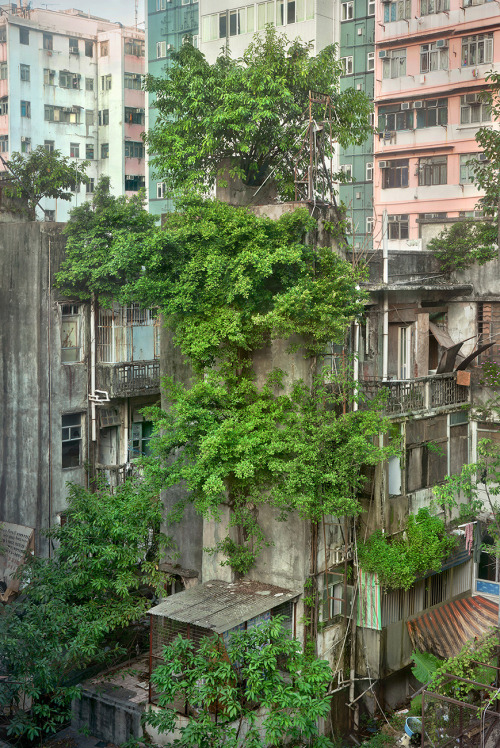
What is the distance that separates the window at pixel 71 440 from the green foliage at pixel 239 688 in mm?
8408

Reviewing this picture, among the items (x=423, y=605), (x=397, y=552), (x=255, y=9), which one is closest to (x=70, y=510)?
(x=397, y=552)

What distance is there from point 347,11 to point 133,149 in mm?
11424

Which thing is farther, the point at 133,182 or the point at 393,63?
the point at 133,182

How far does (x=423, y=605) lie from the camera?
18812mm

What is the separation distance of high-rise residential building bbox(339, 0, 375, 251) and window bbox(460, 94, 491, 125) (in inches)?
239

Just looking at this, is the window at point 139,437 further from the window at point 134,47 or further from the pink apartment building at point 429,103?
the window at point 134,47

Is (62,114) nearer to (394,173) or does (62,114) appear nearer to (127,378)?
(394,173)

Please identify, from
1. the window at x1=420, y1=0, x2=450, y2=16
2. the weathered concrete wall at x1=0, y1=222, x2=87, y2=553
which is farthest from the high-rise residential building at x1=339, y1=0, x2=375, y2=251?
the weathered concrete wall at x1=0, y1=222, x2=87, y2=553

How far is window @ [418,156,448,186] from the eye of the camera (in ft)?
109

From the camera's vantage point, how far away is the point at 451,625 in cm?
1911

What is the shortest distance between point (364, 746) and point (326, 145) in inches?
440

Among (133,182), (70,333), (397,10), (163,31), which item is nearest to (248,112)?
(70,333)

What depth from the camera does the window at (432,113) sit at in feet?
107

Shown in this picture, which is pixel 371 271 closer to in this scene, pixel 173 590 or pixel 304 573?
pixel 304 573
